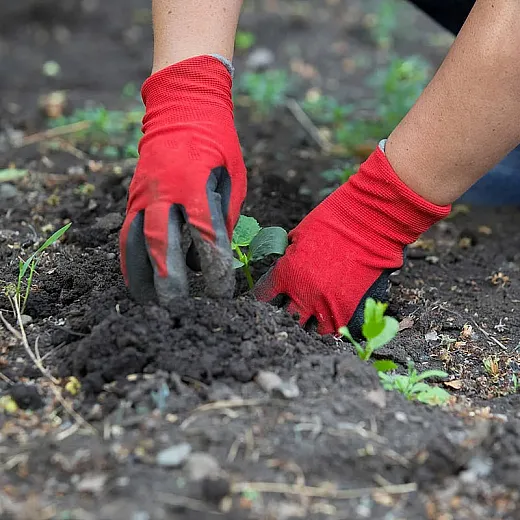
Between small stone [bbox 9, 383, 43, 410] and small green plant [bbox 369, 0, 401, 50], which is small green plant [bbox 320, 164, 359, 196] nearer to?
small stone [bbox 9, 383, 43, 410]

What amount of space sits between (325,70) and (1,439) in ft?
10.6

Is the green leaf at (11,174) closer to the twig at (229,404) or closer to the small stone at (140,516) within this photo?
the twig at (229,404)

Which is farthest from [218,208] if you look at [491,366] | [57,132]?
[57,132]

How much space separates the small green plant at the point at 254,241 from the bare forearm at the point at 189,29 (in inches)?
17.8

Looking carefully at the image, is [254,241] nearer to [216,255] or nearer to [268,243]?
[268,243]

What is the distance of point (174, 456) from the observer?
1.36m

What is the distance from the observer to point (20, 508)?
Answer: 1.27 meters

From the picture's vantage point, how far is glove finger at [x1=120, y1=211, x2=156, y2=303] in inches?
66.9

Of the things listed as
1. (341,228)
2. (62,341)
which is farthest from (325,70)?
(62,341)

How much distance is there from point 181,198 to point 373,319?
1.65 ft

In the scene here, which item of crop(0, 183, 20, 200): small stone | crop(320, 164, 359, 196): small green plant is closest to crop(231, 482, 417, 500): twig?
crop(320, 164, 359, 196): small green plant

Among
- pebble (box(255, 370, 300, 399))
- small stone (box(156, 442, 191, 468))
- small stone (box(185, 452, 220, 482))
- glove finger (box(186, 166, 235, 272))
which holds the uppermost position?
glove finger (box(186, 166, 235, 272))

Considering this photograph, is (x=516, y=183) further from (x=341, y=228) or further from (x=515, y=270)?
(x=341, y=228)

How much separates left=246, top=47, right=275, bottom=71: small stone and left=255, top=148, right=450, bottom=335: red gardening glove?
231 cm
